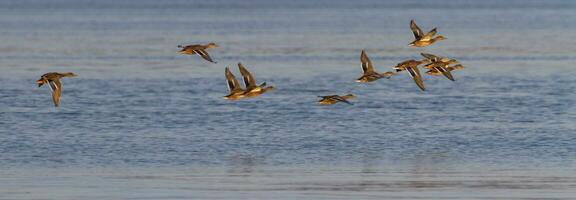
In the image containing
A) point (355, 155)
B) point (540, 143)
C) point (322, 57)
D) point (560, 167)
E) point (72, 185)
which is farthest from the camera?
point (322, 57)

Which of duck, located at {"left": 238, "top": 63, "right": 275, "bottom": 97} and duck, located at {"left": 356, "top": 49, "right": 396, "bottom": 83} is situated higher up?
duck, located at {"left": 356, "top": 49, "right": 396, "bottom": 83}

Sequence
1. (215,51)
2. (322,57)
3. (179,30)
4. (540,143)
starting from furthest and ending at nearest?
1. (179,30)
2. (215,51)
3. (322,57)
4. (540,143)

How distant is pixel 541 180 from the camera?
66.8 ft

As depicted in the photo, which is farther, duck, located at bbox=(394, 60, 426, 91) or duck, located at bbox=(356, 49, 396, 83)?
duck, located at bbox=(356, 49, 396, 83)

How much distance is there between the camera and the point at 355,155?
2362cm

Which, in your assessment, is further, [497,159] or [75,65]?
[75,65]

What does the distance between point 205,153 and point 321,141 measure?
264 cm

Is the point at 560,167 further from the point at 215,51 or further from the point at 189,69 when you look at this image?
the point at 215,51

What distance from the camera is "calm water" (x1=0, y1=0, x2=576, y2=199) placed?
19922 millimetres

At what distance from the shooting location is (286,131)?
89.7 feet

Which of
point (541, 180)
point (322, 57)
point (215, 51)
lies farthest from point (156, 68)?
point (541, 180)

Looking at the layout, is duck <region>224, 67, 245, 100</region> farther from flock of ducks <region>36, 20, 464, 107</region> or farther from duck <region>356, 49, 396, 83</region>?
duck <region>356, 49, 396, 83</region>

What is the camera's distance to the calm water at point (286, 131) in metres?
19.9

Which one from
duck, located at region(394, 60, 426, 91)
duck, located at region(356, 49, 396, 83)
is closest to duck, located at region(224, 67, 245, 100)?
duck, located at region(356, 49, 396, 83)
